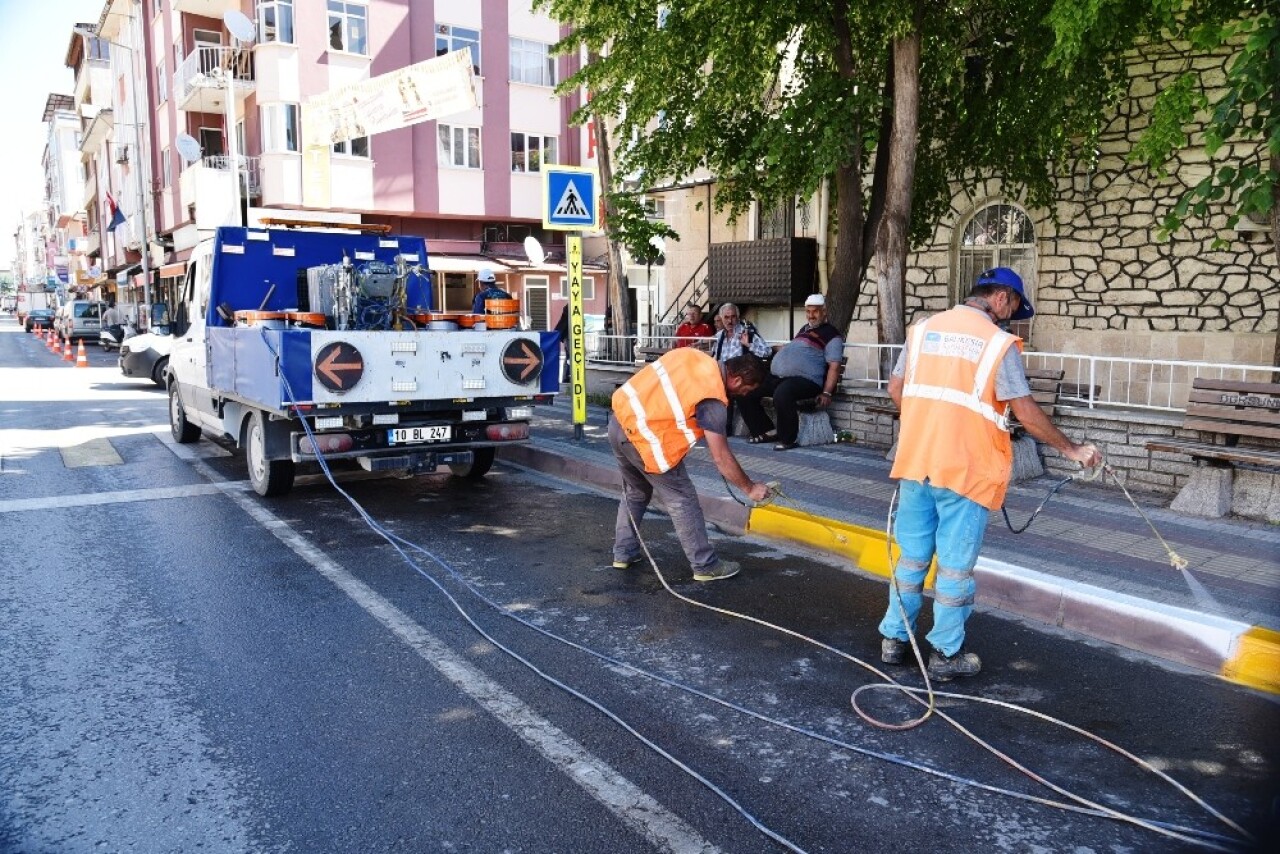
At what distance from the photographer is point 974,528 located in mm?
4465

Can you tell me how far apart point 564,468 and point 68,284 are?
81442 mm

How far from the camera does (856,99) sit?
411 inches

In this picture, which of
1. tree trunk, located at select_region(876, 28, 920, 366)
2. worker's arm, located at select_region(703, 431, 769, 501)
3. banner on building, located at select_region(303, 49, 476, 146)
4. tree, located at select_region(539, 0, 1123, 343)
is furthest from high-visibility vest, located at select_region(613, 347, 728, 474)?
banner on building, located at select_region(303, 49, 476, 146)

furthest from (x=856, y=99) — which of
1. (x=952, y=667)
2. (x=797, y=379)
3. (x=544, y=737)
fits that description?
(x=544, y=737)

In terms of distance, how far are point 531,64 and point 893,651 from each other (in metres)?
31.1

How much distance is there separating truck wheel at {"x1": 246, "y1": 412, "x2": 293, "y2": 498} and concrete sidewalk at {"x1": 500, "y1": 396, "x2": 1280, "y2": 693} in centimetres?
279

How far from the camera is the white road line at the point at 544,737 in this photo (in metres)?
3.16

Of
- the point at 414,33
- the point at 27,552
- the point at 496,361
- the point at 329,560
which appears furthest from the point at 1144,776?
the point at 414,33

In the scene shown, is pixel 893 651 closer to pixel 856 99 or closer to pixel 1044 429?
pixel 1044 429

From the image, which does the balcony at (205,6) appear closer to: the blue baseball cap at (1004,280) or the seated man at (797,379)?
the seated man at (797,379)

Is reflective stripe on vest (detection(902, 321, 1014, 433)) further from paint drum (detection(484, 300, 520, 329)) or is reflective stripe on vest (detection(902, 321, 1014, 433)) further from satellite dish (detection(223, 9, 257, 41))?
satellite dish (detection(223, 9, 257, 41))

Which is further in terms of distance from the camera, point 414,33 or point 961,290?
point 414,33

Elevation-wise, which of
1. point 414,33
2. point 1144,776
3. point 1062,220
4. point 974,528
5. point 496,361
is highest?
point 414,33

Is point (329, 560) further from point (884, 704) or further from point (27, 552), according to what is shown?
point (884, 704)
